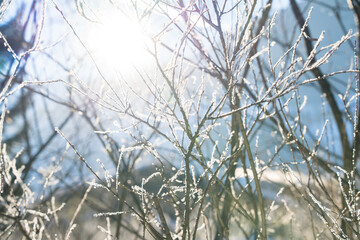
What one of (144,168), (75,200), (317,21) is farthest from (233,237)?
(317,21)

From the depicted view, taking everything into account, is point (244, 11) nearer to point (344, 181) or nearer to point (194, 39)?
point (194, 39)

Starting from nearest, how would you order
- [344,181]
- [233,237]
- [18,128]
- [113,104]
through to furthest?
[113,104]
[344,181]
[18,128]
[233,237]

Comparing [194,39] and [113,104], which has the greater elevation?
[194,39]

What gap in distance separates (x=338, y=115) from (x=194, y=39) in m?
1.71

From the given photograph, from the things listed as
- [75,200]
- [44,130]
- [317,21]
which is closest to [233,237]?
[75,200]

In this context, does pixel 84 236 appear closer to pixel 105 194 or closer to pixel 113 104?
pixel 105 194

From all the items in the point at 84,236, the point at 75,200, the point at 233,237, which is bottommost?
the point at 84,236

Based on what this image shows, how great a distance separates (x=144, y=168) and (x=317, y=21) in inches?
301

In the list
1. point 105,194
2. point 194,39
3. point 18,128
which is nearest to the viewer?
point 194,39

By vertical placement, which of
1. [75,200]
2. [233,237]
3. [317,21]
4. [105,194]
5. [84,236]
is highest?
[317,21]

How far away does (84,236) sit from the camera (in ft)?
18.8

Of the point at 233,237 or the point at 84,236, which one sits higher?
the point at 233,237

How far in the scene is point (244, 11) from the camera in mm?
1480

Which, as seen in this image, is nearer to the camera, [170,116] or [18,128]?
[170,116]
